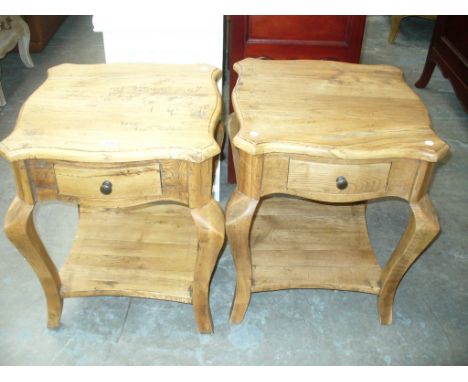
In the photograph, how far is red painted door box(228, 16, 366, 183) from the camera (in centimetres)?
175

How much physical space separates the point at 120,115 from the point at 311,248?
2.74ft

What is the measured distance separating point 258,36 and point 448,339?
1.27 meters

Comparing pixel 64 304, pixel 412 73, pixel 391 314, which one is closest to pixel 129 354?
pixel 64 304

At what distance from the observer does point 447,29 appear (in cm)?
290

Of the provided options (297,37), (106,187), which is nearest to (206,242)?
(106,187)

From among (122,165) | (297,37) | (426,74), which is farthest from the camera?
(426,74)

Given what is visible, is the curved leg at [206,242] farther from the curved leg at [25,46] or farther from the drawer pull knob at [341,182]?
the curved leg at [25,46]

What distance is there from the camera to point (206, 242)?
1.29 m

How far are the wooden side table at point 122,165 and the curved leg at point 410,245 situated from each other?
0.54 m

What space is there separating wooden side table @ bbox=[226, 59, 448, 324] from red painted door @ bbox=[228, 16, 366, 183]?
0.77 ft

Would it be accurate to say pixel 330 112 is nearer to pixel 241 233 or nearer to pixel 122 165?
pixel 241 233

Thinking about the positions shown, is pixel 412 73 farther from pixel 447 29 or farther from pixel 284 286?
pixel 284 286

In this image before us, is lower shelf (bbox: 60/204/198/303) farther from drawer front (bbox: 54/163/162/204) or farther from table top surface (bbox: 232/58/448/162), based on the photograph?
table top surface (bbox: 232/58/448/162)

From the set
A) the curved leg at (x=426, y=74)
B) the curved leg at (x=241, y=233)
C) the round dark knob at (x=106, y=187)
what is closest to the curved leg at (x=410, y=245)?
the curved leg at (x=241, y=233)
